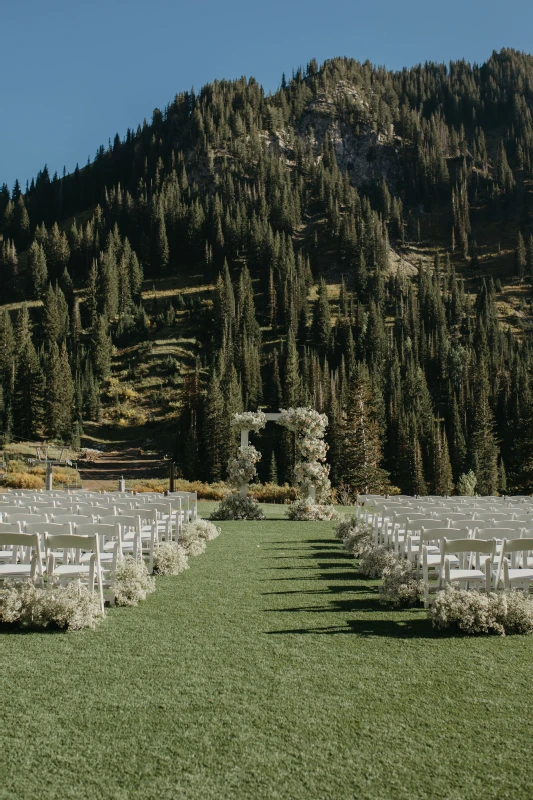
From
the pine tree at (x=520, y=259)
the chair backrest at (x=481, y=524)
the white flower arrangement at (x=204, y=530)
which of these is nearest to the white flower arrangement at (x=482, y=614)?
the chair backrest at (x=481, y=524)

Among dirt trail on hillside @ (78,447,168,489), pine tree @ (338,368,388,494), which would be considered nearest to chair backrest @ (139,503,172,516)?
pine tree @ (338,368,388,494)

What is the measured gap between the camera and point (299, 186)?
13238 centimetres

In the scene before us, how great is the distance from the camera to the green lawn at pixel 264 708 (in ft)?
11.1

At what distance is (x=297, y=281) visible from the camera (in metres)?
101

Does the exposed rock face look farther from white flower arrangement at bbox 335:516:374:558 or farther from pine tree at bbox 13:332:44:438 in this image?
white flower arrangement at bbox 335:516:374:558

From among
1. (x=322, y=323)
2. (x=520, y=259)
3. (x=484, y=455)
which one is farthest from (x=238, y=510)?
(x=520, y=259)

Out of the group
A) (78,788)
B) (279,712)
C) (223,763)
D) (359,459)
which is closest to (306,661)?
(279,712)

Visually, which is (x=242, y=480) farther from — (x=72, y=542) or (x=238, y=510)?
(x=72, y=542)

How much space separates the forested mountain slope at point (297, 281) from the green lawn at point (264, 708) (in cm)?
3626

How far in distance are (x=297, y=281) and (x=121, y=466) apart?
162 feet

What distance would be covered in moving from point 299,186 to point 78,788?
13705 centimetres

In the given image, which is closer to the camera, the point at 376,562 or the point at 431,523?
the point at 431,523

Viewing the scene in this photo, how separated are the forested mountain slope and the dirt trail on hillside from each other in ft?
11.7

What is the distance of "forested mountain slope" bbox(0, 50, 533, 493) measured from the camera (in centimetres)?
6794
